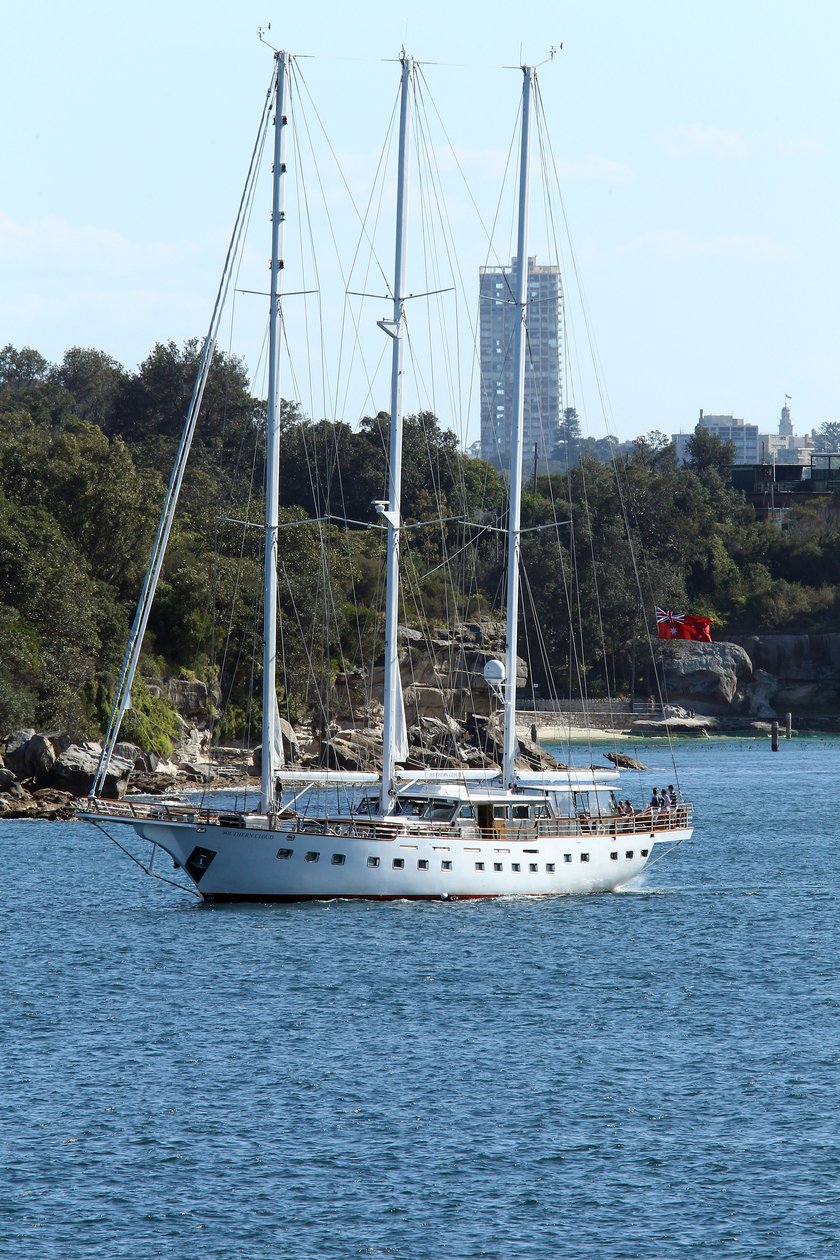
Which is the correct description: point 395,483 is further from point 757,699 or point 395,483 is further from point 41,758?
point 757,699

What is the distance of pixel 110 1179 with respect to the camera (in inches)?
1045

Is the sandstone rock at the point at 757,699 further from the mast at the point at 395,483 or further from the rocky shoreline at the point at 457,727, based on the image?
the mast at the point at 395,483

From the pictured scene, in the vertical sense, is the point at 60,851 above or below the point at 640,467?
below

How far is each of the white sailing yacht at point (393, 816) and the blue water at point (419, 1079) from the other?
47.3 inches

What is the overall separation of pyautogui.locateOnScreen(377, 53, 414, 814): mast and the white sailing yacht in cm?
4

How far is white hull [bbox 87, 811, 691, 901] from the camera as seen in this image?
46.4 metres

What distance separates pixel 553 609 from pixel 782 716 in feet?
92.3

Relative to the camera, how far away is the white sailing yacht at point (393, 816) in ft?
153

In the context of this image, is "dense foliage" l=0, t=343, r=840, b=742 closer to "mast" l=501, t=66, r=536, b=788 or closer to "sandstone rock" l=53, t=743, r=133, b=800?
"mast" l=501, t=66, r=536, b=788

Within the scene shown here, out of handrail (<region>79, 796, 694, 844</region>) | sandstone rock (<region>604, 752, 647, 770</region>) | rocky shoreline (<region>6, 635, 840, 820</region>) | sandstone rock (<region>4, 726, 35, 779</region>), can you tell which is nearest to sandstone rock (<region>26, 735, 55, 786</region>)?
rocky shoreline (<region>6, 635, 840, 820</region>)

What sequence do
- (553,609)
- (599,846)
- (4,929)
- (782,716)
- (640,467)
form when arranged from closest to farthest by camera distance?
(4,929) → (599,846) → (553,609) → (782,716) → (640,467)

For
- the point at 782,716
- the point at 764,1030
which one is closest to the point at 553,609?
the point at 782,716

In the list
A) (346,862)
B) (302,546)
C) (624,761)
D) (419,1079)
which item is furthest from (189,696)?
(419,1079)

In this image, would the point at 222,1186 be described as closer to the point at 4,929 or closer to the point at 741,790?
the point at 4,929
